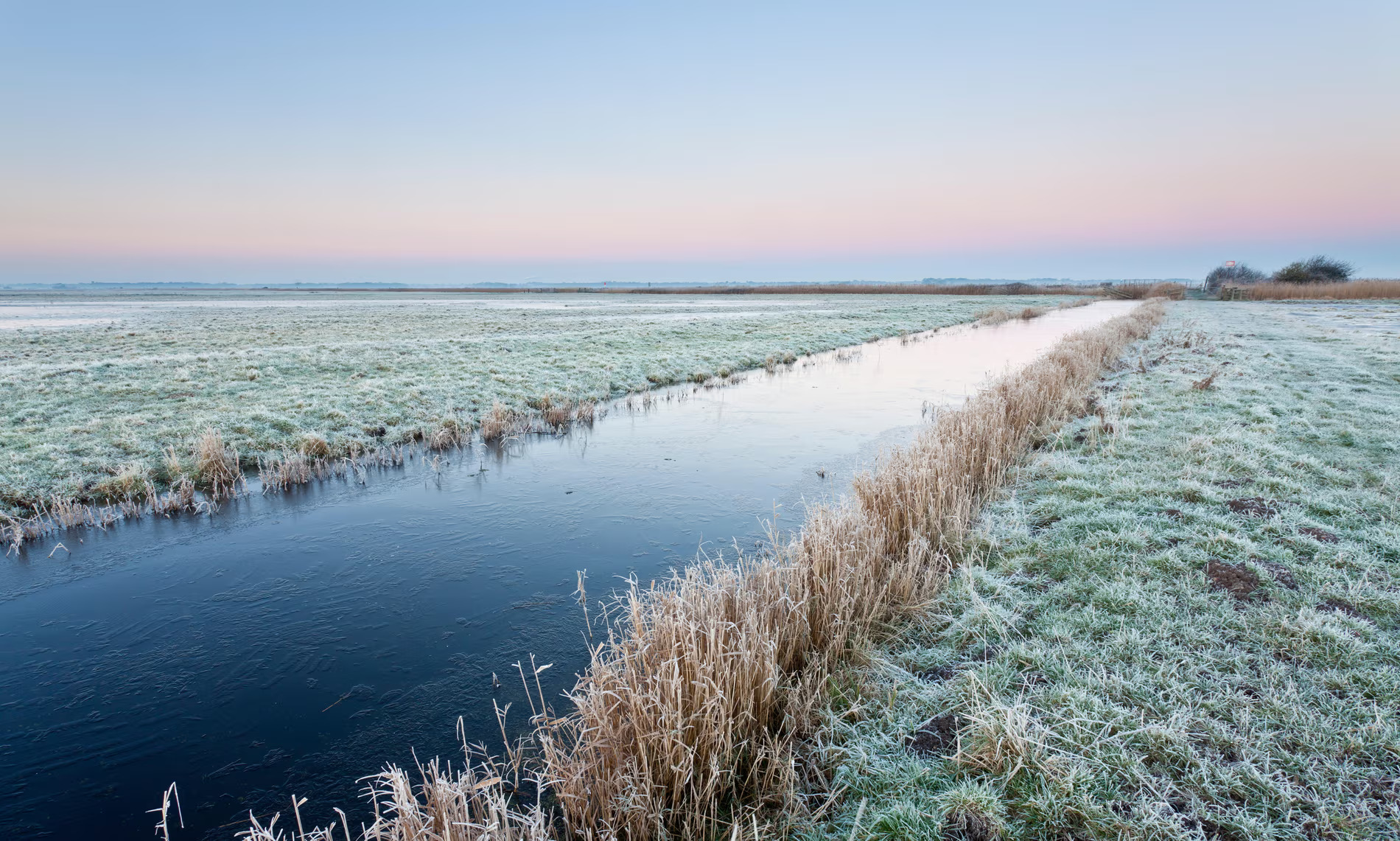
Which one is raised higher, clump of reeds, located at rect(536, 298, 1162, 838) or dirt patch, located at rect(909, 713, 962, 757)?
clump of reeds, located at rect(536, 298, 1162, 838)

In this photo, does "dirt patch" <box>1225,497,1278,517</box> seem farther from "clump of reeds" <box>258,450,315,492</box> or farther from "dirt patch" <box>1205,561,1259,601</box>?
"clump of reeds" <box>258,450,315,492</box>

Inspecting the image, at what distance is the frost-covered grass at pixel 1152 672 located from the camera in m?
3.52

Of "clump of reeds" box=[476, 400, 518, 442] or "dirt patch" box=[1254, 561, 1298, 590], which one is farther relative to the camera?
"clump of reeds" box=[476, 400, 518, 442]

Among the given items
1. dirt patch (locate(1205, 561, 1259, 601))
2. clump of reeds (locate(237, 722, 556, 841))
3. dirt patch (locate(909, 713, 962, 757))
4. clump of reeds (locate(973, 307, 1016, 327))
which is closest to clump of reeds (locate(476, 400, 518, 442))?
clump of reeds (locate(237, 722, 556, 841))

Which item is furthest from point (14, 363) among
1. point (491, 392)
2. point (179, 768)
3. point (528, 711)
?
point (528, 711)

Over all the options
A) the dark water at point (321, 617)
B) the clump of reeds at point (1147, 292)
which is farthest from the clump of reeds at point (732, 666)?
the clump of reeds at point (1147, 292)

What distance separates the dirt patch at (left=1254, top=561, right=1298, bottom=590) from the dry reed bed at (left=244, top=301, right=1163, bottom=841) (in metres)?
2.86

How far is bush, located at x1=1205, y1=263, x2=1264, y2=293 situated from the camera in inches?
3686

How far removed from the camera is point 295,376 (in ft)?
68.6

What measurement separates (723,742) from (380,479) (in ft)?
31.7

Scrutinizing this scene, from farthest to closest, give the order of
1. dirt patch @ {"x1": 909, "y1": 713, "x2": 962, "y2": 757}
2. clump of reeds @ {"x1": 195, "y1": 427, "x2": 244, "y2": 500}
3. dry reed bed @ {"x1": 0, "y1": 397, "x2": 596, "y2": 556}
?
clump of reeds @ {"x1": 195, "y1": 427, "x2": 244, "y2": 500}
dry reed bed @ {"x1": 0, "y1": 397, "x2": 596, "y2": 556}
dirt patch @ {"x1": 909, "y1": 713, "x2": 962, "y2": 757}

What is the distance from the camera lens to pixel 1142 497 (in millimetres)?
8141

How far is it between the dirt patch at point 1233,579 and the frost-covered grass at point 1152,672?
0.9 inches

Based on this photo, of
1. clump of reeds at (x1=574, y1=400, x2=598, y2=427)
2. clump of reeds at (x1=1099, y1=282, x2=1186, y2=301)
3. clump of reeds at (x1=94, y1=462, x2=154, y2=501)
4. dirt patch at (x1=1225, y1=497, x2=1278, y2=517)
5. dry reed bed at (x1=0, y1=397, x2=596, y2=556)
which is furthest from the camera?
clump of reeds at (x1=1099, y1=282, x2=1186, y2=301)
